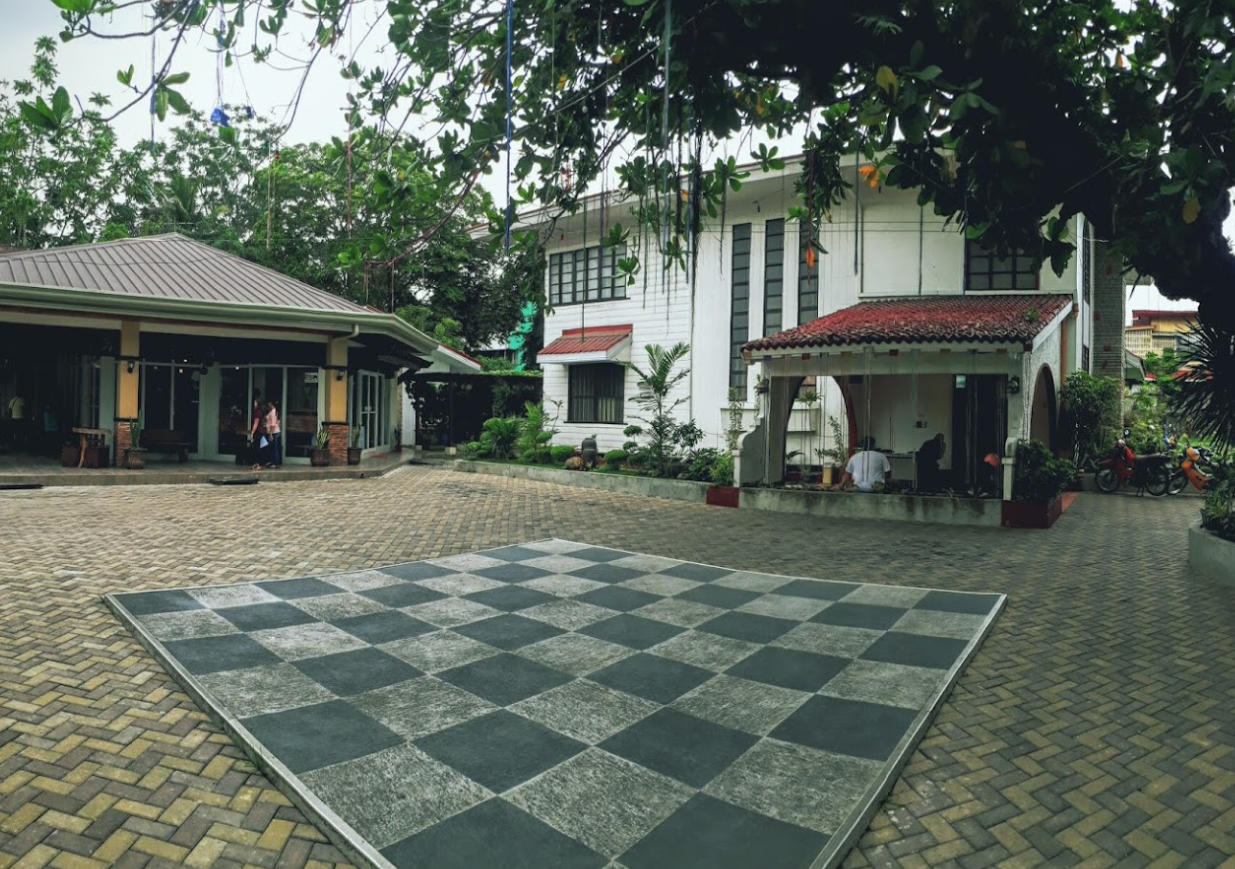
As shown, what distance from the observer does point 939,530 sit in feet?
34.7

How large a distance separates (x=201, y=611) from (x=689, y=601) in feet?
12.3

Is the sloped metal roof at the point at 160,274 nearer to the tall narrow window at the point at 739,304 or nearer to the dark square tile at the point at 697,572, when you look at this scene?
the tall narrow window at the point at 739,304

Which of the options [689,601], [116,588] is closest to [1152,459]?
[689,601]

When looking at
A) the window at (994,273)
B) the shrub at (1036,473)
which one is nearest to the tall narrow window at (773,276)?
the window at (994,273)

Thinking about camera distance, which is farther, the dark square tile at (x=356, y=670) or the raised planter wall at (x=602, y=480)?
the raised planter wall at (x=602, y=480)

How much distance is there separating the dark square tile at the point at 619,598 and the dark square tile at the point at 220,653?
97.7 inches

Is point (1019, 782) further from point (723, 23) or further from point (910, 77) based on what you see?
point (723, 23)

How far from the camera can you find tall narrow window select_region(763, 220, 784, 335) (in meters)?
16.7

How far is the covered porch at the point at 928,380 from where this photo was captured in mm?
11312

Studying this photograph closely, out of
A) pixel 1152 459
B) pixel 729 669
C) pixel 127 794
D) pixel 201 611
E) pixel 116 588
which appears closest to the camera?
pixel 127 794

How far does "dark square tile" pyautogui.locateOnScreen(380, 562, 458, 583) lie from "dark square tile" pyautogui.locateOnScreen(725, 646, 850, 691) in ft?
11.0

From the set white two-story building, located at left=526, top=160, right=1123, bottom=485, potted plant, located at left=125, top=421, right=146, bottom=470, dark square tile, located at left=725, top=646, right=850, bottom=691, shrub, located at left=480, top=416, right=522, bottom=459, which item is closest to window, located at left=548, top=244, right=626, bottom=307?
white two-story building, located at left=526, top=160, right=1123, bottom=485

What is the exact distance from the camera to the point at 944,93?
14.7 ft

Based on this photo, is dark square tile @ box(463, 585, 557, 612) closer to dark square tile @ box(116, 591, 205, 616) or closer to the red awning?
dark square tile @ box(116, 591, 205, 616)
